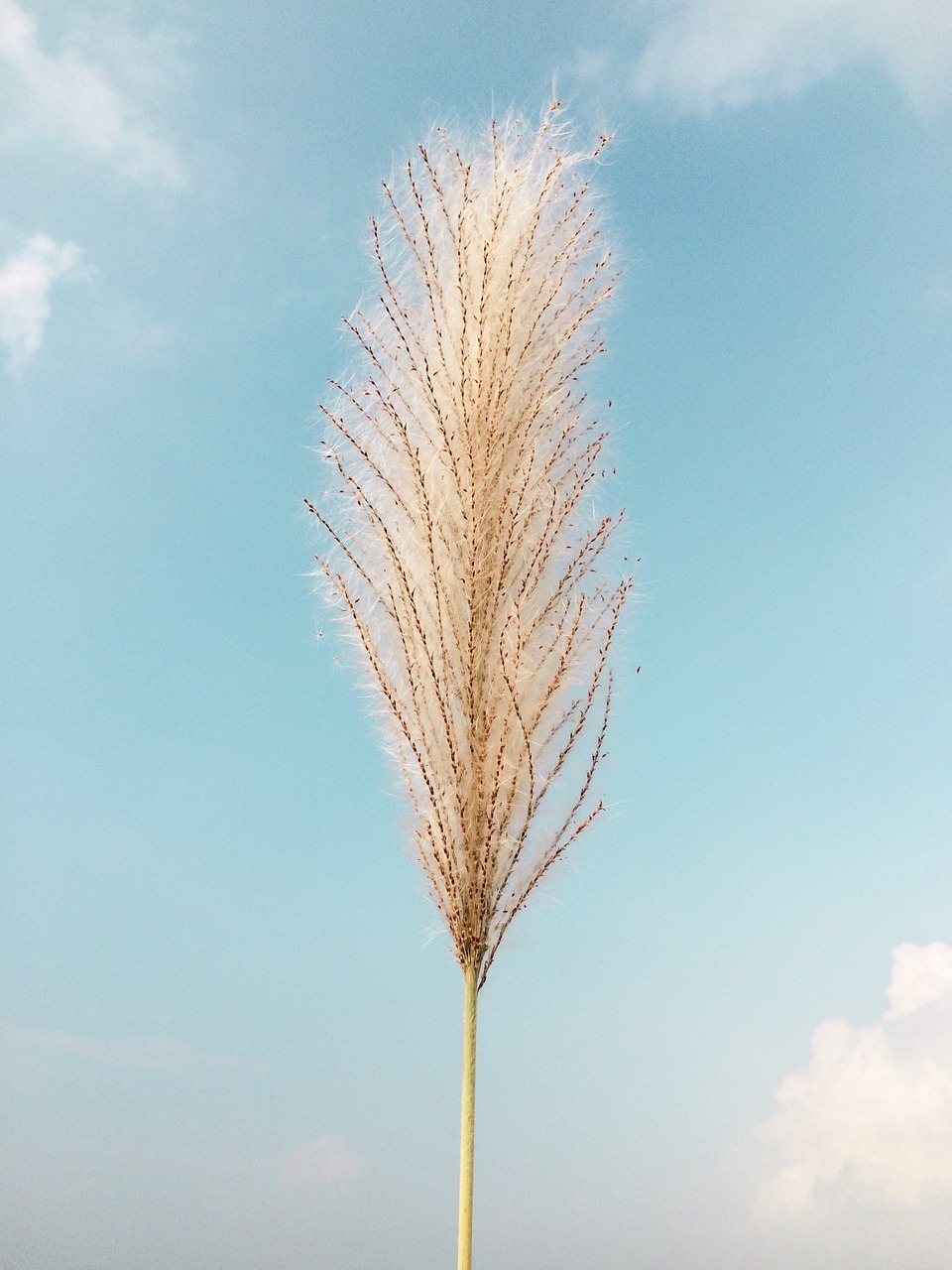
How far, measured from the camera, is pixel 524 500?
105 inches

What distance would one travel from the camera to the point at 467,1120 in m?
2.46

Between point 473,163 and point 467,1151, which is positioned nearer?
point 467,1151

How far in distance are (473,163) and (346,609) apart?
1135 millimetres

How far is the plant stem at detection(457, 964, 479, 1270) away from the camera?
95.1 inches

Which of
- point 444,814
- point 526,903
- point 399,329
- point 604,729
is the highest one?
point 399,329

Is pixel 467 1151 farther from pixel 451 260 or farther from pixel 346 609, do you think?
pixel 451 260

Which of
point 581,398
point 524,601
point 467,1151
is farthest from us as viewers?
point 581,398

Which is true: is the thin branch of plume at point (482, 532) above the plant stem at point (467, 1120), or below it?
above

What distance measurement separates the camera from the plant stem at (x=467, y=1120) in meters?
2.42

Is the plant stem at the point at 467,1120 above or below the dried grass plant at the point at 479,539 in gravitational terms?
below

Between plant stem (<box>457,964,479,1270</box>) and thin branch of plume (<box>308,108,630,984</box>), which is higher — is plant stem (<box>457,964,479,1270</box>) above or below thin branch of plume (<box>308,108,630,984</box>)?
below

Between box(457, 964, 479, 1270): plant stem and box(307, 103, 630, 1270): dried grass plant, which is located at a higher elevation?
box(307, 103, 630, 1270): dried grass plant

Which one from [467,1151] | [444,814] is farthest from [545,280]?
[467,1151]

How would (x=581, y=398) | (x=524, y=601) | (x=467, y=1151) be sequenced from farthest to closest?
(x=581, y=398), (x=524, y=601), (x=467, y=1151)
